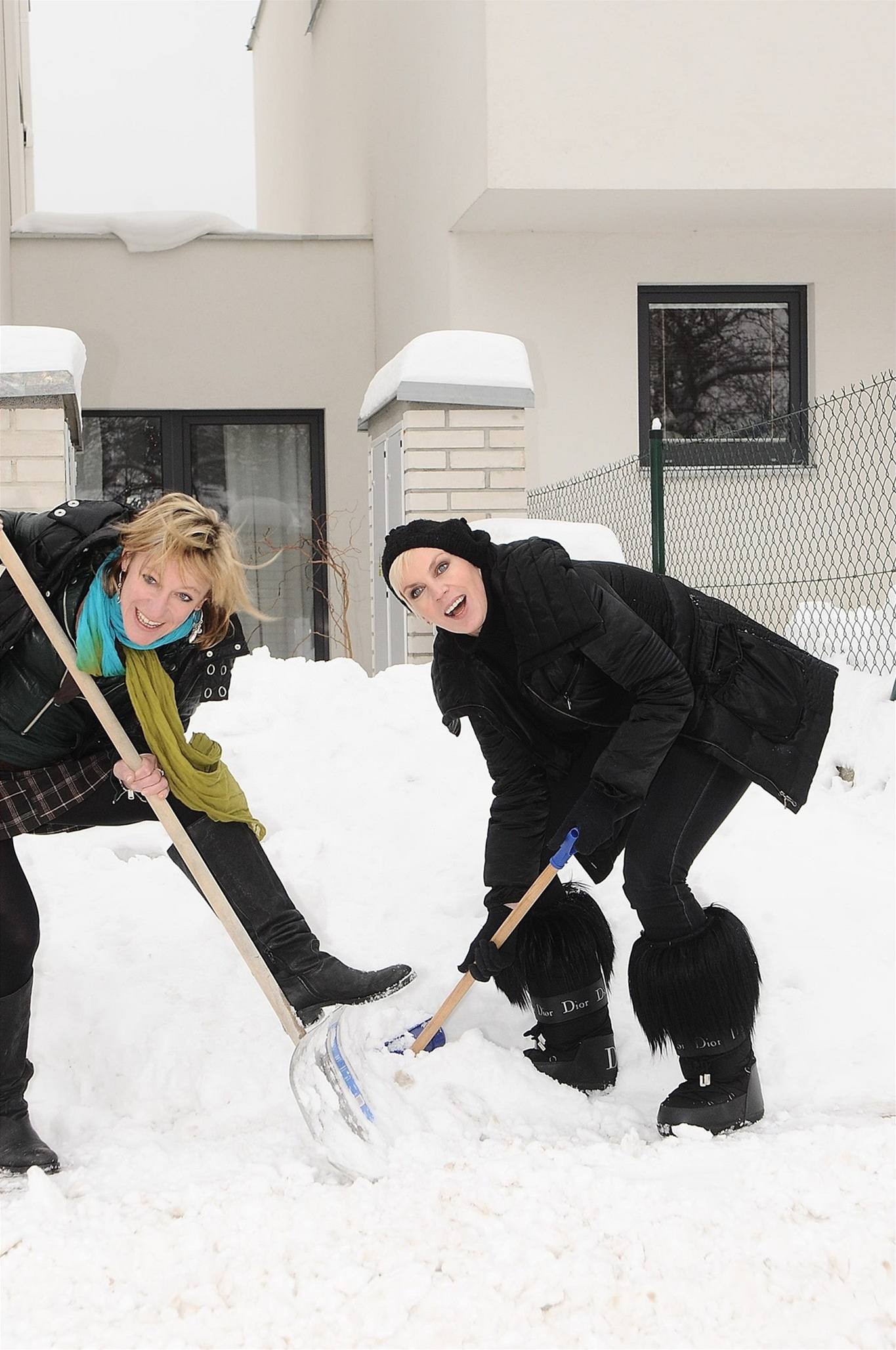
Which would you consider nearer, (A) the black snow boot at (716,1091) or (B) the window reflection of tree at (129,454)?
(A) the black snow boot at (716,1091)

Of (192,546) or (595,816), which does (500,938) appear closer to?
(595,816)

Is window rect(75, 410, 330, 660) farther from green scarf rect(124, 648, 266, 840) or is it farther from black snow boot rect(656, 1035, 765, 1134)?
black snow boot rect(656, 1035, 765, 1134)

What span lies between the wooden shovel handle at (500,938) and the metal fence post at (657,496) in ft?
12.6

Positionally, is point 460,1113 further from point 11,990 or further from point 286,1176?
point 11,990

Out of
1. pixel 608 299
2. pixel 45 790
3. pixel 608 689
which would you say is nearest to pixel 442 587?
pixel 608 689

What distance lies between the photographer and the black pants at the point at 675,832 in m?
2.81

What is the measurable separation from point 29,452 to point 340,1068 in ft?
12.4

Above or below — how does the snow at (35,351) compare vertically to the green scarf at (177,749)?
above

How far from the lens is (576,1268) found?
84.9 inches

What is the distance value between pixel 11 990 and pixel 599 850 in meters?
1.39

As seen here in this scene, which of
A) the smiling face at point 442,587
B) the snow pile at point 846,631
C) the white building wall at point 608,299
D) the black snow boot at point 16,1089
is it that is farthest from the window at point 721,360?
the black snow boot at point 16,1089

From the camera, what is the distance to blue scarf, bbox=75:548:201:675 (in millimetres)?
2523

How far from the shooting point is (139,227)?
9.34 metres

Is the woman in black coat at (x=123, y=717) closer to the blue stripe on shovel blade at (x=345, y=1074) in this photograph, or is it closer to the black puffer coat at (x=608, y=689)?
the blue stripe on shovel blade at (x=345, y=1074)
